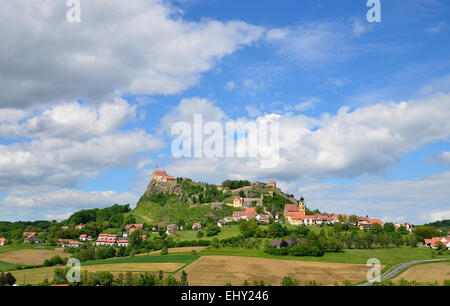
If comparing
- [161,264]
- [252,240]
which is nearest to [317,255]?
[252,240]

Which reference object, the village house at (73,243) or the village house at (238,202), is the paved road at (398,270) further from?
the village house at (73,243)

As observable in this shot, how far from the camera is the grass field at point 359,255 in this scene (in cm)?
9012

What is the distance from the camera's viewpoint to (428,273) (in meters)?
74.8

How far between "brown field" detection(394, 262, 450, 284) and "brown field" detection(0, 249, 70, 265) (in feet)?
294

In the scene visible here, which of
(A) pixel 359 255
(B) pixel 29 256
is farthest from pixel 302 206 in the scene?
(B) pixel 29 256

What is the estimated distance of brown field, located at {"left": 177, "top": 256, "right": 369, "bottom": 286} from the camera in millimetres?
70312

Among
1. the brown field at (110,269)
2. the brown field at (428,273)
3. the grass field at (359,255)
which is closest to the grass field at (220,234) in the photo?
the grass field at (359,255)

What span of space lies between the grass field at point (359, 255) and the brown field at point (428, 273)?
6.15 metres

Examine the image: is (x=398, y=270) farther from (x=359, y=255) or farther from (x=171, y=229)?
(x=171, y=229)

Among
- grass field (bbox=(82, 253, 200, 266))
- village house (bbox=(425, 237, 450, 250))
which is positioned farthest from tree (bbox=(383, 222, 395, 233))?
grass field (bbox=(82, 253, 200, 266))
